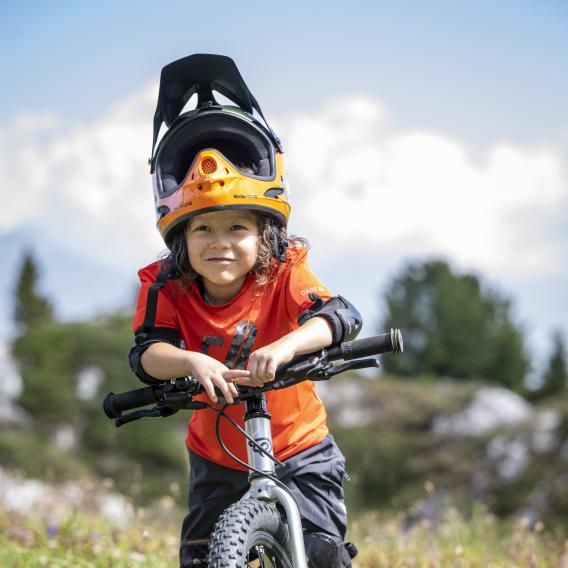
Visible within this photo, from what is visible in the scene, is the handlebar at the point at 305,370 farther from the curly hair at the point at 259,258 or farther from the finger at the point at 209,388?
the curly hair at the point at 259,258

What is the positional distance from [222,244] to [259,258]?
0.19 metres

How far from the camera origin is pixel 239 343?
3.14 metres

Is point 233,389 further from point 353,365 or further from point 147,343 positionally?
point 147,343

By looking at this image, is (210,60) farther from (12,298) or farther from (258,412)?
(12,298)

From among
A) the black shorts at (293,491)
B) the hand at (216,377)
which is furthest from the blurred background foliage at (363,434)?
the hand at (216,377)

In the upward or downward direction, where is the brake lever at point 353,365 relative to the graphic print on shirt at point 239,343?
downward

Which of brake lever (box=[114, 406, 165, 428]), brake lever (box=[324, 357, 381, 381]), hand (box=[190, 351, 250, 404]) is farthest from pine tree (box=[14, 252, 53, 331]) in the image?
brake lever (box=[324, 357, 381, 381])

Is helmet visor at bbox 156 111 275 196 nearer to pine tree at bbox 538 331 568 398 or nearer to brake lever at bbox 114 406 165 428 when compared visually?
brake lever at bbox 114 406 165 428

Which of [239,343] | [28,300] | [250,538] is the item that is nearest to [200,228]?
[239,343]

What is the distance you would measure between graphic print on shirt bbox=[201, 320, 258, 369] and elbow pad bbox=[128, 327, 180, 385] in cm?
13

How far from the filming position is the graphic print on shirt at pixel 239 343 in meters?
3.14

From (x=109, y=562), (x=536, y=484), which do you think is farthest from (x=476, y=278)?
(x=109, y=562)

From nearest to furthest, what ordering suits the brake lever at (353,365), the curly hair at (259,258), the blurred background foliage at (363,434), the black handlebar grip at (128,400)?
1. the brake lever at (353,365)
2. the black handlebar grip at (128,400)
3. the curly hair at (259,258)
4. the blurred background foliage at (363,434)

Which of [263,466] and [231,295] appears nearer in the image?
[263,466]
